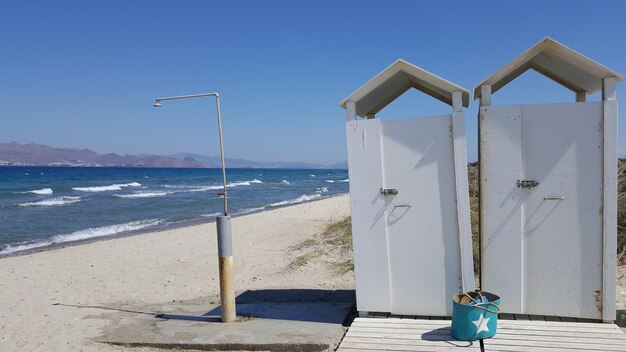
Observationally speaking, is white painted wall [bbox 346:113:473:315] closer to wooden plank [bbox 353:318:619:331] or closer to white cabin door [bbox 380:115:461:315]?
white cabin door [bbox 380:115:461:315]

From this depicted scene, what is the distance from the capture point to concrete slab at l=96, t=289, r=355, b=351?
5.01m

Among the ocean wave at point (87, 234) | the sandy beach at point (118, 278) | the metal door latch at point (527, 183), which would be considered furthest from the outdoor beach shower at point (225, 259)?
the ocean wave at point (87, 234)

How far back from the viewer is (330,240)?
39.0ft

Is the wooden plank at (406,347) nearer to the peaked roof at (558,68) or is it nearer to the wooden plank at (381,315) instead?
the wooden plank at (381,315)

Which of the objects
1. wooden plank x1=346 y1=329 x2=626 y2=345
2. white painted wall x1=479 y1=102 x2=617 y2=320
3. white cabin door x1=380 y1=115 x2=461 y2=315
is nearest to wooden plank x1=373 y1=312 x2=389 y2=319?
white cabin door x1=380 y1=115 x2=461 y2=315

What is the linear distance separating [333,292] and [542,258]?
10.7 ft

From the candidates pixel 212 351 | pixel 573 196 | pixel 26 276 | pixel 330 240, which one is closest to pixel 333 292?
pixel 212 351

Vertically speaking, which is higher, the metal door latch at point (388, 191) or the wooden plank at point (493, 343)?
the metal door latch at point (388, 191)

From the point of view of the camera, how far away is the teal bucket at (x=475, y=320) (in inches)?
177

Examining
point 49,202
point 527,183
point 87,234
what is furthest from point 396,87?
point 49,202

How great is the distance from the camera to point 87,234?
18203 millimetres

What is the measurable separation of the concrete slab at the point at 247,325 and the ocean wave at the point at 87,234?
10.7m

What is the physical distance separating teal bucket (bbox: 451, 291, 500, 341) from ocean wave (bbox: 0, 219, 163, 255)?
14.7m

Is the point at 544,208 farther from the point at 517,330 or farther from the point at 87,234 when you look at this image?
the point at 87,234
